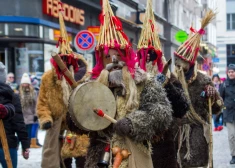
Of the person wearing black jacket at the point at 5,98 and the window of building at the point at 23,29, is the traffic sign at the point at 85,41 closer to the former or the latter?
the window of building at the point at 23,29

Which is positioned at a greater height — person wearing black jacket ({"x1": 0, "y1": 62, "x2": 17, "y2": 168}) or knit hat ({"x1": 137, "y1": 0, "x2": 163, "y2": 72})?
knit hat ({"x1": 137, "y1": 0, "x2": 163, "y2": 72})

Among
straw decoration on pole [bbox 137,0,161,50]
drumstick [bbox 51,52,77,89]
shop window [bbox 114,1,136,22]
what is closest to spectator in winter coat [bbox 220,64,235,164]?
straw decoration on pole [bbox 137,0,161,50]

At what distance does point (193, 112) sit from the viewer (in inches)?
307

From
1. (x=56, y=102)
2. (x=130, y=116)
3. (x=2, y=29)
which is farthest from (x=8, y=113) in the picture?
(x=2, y=29)

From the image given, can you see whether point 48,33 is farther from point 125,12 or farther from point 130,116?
point 130,116

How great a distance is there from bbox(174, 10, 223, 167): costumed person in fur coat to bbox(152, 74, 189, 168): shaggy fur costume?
49.7 inches

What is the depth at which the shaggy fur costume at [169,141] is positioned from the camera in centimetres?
639

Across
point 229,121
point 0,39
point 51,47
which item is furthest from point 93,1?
point 229,121

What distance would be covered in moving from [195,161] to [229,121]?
3.31 metres

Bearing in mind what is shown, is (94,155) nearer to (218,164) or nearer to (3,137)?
(3,137)

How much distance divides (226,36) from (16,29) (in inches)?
1822

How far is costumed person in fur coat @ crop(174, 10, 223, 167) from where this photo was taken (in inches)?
308

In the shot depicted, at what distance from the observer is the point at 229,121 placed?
1104 centimetres

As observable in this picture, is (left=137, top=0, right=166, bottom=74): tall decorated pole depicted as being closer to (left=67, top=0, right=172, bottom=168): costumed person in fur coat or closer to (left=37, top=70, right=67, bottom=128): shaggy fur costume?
(left=37, top=70, right=67, bottom=128): shaggy fur costume
